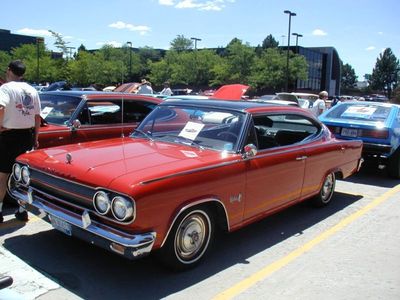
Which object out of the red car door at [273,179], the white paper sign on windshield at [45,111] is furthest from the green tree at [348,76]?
the red car door at [273,179]

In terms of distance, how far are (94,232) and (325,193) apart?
399 centimetres

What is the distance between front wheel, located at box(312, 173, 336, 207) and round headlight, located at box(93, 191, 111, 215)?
12.1 feet

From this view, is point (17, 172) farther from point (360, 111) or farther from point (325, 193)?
point (360, 111)

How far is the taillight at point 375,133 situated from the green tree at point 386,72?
11155cm

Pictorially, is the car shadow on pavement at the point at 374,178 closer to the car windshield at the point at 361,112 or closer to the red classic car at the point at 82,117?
the car windshield at the point at 361,112

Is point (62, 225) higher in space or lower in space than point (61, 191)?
lower

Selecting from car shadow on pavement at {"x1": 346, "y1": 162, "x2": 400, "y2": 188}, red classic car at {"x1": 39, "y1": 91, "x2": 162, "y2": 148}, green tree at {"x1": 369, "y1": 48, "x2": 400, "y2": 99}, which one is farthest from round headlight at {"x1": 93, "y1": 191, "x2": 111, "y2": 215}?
green tree at {"x1": 369, "y1": 48, "x2": 400, "y2": 99}

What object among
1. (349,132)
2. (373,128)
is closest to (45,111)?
(349,132)

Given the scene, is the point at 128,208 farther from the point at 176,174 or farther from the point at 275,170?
the point at 275,170

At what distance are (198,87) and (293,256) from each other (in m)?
54.5

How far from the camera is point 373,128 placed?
855 centimetres

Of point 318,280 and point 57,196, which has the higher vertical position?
point 57,196

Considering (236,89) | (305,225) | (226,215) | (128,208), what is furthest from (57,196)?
(236,89)

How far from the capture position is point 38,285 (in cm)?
369
